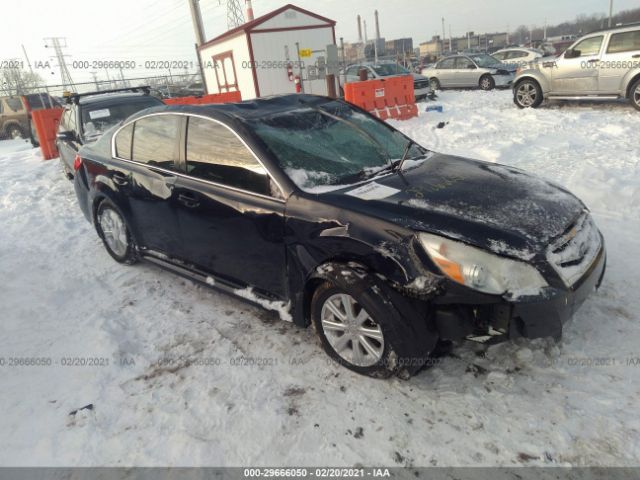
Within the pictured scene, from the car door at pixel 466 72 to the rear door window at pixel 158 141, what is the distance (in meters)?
15.3

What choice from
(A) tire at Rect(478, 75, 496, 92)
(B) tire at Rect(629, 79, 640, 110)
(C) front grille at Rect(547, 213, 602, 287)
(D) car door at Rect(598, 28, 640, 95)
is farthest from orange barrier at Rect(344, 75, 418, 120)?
(C) front grille at Rect(547, 213, 602, 287)

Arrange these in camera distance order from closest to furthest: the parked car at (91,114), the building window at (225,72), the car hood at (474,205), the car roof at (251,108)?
1. the car hood at (474,205)
2. the car roof at (251,108)
3. the parked car at (91,114)
4. the building window at (225,72)

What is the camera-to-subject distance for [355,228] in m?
2.61

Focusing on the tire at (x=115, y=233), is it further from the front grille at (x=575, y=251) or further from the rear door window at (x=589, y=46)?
the rear door window at (x=589, y=46)

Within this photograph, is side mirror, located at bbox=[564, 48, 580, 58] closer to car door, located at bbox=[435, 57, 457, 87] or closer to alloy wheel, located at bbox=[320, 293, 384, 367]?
car door, located at bbox=[435, 57, 457, 87]

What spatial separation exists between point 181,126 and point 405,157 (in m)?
1.82

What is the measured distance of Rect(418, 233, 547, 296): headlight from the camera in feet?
7.73

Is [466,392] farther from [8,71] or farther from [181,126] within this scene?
[8,71]

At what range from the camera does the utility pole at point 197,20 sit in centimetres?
2000

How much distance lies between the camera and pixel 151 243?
4.17 metres

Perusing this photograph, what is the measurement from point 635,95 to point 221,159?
10556 millimetres

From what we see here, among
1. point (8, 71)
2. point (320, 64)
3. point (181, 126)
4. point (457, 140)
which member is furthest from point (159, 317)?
point (8, 71)

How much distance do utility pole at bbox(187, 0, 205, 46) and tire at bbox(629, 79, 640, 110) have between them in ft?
57.4

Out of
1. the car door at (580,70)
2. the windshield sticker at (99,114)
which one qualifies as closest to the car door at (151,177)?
the windshield sticker at (99,114)
